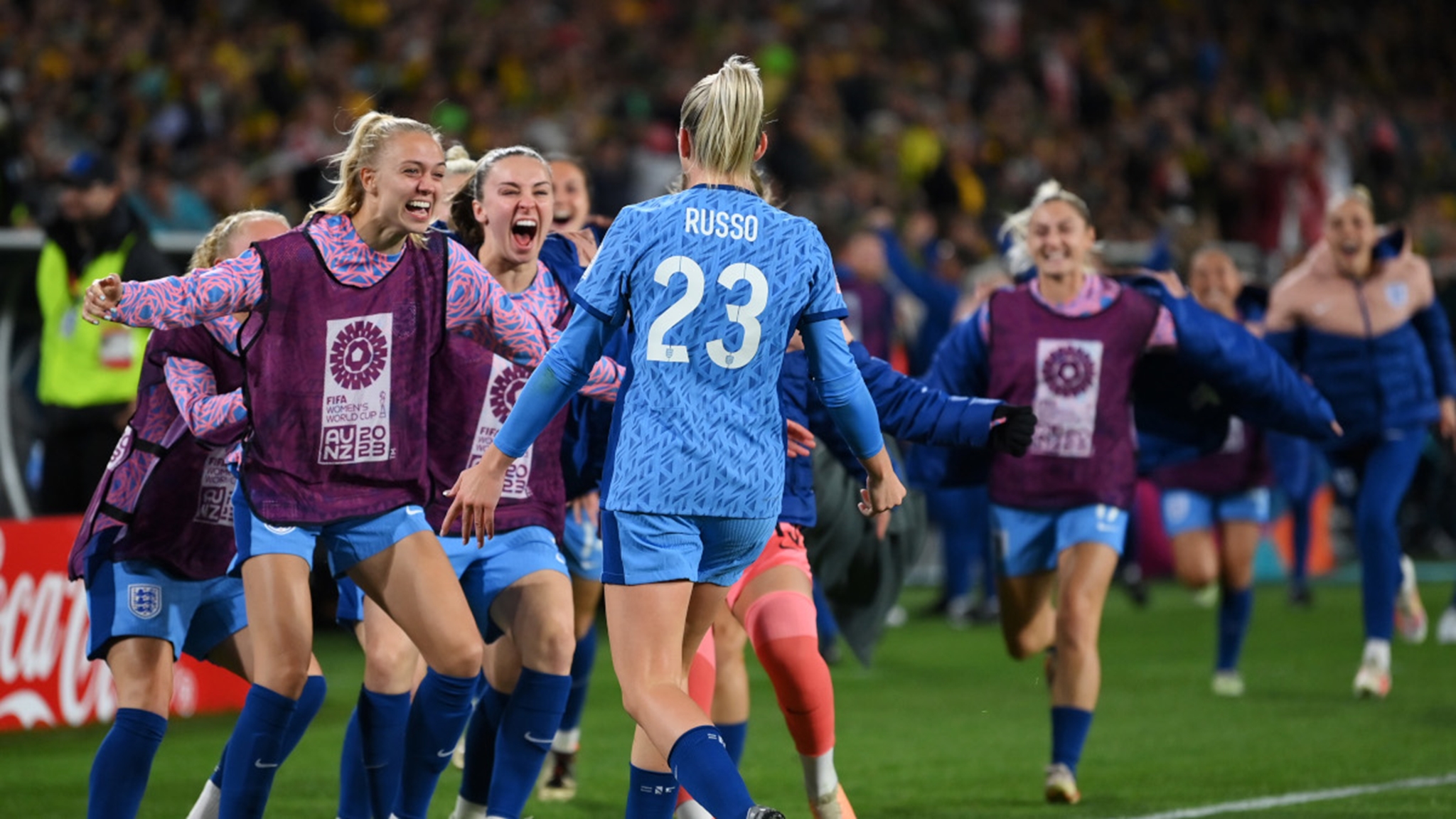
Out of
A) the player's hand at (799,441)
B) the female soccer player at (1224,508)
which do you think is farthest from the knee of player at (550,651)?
the female soccer player at (1224,508)

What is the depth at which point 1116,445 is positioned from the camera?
23.5 ft

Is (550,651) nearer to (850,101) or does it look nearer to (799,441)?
(799,441)

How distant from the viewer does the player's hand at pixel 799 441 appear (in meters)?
5.52

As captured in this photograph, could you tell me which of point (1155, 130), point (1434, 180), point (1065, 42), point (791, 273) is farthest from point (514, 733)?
point (1434, 180)

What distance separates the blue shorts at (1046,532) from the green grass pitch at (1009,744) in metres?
0.84

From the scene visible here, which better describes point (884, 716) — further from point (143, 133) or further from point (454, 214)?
point (143, 133)

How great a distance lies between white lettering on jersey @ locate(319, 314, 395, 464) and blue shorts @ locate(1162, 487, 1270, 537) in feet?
20.3

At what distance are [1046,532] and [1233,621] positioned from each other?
303 centimetres

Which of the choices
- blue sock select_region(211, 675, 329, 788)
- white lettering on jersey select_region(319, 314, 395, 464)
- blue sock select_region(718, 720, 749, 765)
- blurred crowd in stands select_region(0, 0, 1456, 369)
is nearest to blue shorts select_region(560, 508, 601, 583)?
blue sock select_region(718, 720, 749, 765)

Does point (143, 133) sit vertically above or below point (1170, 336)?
above

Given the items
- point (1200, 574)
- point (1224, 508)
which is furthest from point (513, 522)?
point (1200, 574)

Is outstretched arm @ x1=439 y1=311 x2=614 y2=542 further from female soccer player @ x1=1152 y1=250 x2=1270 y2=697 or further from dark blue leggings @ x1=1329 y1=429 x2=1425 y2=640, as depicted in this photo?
dark blue leggings @ x1=1329 y1=429 x2=1425 y2=640

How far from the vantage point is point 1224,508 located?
10195mm

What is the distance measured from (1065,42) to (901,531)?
17.0 meters
